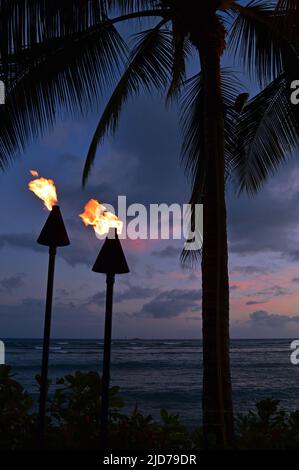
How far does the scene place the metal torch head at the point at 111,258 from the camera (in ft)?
11.5

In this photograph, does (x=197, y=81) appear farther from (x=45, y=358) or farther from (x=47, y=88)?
(x=45, y=358)

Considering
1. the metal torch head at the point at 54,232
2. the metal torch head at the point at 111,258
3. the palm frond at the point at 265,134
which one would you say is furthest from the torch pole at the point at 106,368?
the palm frond at the point at 265,134

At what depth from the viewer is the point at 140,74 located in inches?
253

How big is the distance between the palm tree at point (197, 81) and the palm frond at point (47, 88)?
0.01 metres

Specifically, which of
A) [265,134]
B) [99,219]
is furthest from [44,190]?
[265,134]

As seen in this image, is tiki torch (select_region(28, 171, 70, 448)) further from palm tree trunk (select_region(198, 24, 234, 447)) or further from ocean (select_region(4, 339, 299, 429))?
ocean (select_region(4, 339, 299, 429))

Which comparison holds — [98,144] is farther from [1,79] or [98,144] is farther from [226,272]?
[226,272]

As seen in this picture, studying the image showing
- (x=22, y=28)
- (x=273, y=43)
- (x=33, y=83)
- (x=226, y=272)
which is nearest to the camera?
(x=22, y=28)

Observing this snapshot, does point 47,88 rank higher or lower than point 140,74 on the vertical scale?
lower

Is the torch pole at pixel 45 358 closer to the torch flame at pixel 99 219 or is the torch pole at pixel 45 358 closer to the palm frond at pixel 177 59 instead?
the torch flame at pixel 99 219

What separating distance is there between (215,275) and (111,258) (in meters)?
1.19

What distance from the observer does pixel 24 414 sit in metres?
4.10
